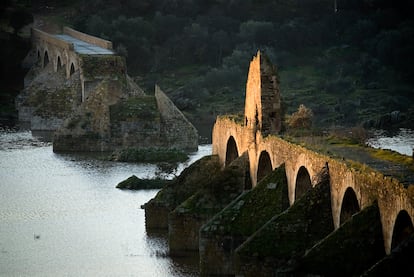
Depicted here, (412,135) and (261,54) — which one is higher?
(261,54)

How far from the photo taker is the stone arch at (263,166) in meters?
33.6

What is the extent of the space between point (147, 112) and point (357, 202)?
121 ft

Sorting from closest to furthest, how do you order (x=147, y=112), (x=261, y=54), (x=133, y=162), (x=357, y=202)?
(x=357, y=202), (x=261, y=54), (x=133, y=162), (x=147, y=112)

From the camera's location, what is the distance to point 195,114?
75.5 m

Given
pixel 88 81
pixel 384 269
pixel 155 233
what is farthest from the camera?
pixel 88 81

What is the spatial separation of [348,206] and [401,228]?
3312 millimetres

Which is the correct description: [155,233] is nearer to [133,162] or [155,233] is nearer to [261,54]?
[261,54]

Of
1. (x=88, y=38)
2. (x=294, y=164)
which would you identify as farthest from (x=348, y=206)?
(x=88, y=38)

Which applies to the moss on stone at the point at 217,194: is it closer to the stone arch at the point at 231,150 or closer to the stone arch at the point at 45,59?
the stone arch at the point at 231,150

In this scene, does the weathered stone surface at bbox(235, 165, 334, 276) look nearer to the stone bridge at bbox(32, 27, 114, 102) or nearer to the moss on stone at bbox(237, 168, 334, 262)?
the moss on stone at bbox(237, 168, 334, 262)

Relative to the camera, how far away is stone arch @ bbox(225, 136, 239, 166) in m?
39.0

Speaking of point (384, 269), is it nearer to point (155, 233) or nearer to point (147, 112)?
point (155, 233)

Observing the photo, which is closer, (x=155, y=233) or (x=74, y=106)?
(x=155, y=233)

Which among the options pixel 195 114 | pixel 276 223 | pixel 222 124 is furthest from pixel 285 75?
pixel 276 223
